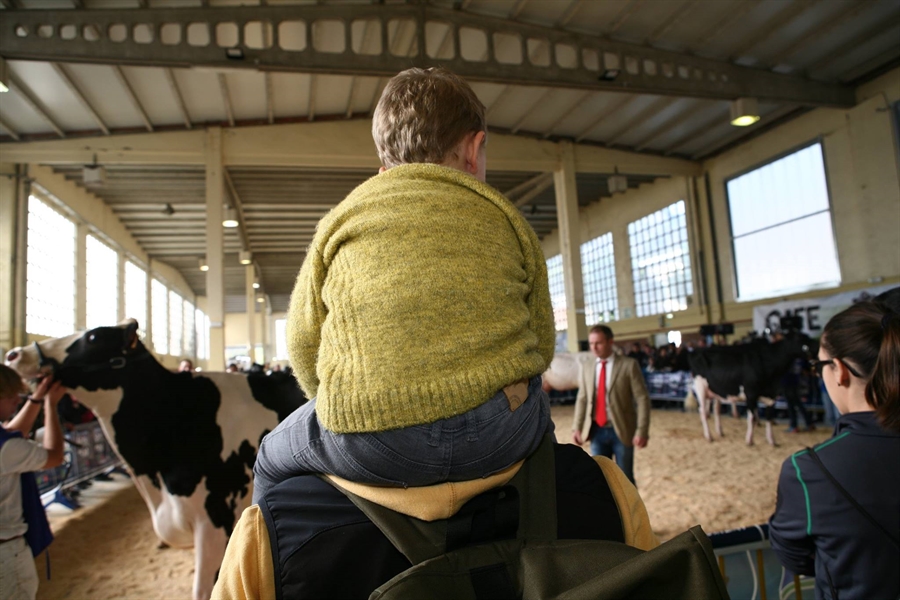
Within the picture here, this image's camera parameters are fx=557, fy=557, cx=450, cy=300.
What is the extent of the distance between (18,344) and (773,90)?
54.5ft

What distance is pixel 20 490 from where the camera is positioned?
2.75 meters

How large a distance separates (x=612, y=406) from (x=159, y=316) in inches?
975

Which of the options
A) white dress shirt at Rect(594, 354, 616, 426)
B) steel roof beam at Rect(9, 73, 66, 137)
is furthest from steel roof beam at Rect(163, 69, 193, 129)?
white dress shirt at Rect(594, 354, 616, 426)

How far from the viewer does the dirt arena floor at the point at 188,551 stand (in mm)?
4316

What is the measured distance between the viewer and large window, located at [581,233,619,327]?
67.3 ft

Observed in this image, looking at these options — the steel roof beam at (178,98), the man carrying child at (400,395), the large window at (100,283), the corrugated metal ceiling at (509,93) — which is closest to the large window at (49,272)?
the large window at (100,283)

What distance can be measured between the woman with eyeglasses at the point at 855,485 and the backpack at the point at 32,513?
328 cm

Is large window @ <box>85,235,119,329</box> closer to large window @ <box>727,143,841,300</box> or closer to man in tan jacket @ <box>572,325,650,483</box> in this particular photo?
man in tan jacket @ <box>572,325,650,483</box>

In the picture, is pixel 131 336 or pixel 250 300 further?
pixel 250 300

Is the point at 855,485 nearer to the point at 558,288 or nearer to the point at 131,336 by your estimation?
the point at 131,336

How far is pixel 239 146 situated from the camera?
40.3 ft

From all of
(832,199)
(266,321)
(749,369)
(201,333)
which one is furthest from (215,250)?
(201,333)

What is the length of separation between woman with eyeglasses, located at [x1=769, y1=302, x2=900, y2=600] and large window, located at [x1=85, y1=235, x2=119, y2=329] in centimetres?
1904

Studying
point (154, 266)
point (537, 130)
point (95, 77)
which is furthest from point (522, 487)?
point (154, 266)
